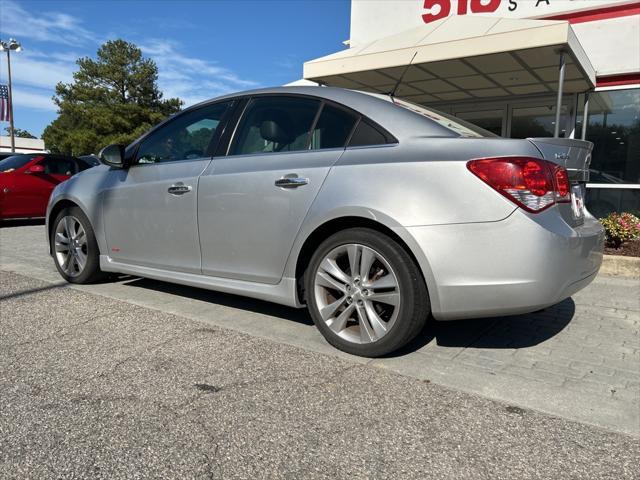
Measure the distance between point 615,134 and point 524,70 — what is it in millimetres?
2379

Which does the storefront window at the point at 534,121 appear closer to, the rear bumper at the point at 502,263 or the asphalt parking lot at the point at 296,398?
the asphalt parking lot at the point at 296,398

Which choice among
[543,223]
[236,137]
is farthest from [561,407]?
[236,137]

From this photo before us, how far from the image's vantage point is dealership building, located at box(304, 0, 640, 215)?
21.9 feet

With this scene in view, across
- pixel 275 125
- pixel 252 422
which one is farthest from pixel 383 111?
pixel 252 422

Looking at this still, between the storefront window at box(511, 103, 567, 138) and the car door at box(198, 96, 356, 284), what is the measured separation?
7214 mm

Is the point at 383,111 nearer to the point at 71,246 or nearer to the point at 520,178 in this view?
the point at 520,178

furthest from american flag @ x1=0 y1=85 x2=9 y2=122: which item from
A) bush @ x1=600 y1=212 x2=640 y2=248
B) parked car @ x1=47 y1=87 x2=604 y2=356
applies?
bush @ x1=600 y1=212 x2=640 y2=248

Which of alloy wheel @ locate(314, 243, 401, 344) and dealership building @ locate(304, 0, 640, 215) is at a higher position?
dealership building @ locate(304, 0, 640, 215)

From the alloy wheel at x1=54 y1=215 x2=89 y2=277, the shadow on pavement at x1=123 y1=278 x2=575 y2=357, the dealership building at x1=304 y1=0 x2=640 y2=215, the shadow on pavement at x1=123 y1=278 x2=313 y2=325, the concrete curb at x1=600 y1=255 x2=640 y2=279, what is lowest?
the shadow on pavement at x1=123 y1=278 x2=575 y2=357

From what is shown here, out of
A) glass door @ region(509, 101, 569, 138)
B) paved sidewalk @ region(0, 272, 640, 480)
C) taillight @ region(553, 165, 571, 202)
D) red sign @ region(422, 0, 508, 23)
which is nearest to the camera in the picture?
paved sidewalk @ region(0, 272, 640, 480)

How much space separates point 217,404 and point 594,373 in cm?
217

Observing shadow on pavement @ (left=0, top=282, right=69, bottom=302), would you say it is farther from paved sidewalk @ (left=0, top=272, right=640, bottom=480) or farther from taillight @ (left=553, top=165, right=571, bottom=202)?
taillight @ (left=553, top=165, right=571, bottom=202)

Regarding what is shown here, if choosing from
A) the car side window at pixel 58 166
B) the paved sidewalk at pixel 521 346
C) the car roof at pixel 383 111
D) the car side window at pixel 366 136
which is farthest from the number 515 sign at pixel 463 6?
the car side window at pixel 58 166

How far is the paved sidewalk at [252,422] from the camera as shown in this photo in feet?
6.20
